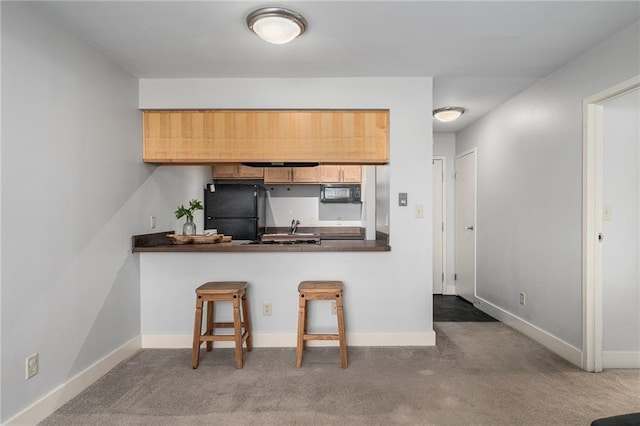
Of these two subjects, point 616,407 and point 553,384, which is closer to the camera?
point 616,407

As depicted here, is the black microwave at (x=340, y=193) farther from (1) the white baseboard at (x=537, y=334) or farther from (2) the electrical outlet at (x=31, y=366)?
(2) the electrical outlet at (x=31, y=366)

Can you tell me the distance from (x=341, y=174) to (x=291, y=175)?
760mm

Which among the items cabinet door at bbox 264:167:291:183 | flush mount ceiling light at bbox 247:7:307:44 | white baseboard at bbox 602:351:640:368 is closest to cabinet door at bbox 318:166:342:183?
cabinet door at bbox 264:167:291:183

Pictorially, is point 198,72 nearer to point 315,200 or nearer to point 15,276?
point 15,276

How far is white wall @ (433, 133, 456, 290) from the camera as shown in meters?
5.20

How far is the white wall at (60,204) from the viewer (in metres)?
1.84

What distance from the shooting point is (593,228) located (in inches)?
102

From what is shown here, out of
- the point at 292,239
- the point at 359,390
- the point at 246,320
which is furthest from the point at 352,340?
the point at 292,239

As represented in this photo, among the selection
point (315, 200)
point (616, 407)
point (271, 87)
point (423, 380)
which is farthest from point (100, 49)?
point (616, 407)

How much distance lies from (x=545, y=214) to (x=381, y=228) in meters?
1.45

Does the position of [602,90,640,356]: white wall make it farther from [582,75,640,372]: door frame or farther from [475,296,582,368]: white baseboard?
[475,296,582,368]: white baseboard

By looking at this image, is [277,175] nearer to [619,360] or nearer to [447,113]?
[447,113]

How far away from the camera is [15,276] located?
1.86 meters

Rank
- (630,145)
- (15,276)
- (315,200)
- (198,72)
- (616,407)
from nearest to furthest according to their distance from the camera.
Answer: (15,276) → (616,407) → (630,145) → (198,72) → (315,200)
